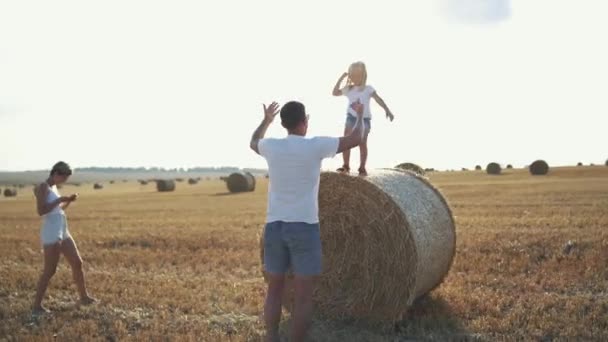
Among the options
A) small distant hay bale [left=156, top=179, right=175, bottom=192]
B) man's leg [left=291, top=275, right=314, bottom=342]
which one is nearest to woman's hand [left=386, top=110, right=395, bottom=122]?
man's leg [left=291, top=275, right=314, bottom=342]

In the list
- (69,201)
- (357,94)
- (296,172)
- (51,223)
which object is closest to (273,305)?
(296,172)

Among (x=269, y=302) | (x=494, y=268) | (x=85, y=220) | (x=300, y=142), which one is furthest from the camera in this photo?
(x=85, y=220)

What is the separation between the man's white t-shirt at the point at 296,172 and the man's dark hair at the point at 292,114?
0.38 ft

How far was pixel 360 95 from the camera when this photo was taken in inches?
330

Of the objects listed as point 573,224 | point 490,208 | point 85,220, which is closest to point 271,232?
point 573,224

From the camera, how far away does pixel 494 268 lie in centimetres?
1041

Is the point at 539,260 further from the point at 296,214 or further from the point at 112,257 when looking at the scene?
the point at 112,257

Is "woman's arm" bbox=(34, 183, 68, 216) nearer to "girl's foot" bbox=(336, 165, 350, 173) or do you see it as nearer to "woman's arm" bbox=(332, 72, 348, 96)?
"girl's foot" bbox=(336, 165, 350, 173)

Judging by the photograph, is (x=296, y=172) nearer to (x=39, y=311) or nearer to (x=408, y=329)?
(x=408, y=329)

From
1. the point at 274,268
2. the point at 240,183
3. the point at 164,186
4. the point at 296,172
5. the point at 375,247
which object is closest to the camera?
the point at 296,172

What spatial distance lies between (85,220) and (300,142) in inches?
710

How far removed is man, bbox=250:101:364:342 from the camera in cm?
539

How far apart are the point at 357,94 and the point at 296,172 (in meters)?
3.23

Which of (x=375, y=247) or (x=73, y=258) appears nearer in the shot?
(x=375, y=247)
